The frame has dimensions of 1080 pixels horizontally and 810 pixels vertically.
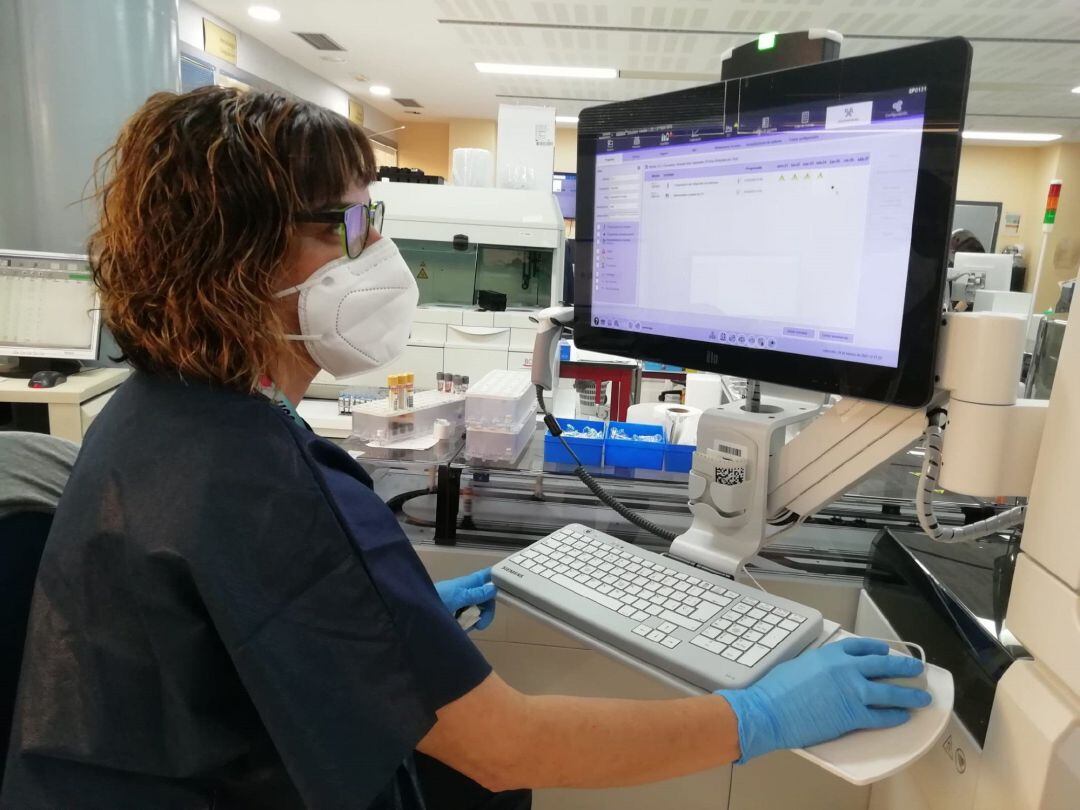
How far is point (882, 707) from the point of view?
2.16 feet

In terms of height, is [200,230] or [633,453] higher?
[200,230]

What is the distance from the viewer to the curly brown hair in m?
0.64

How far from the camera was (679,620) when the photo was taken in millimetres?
775

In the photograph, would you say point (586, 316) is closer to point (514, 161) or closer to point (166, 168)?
point (166, 168)

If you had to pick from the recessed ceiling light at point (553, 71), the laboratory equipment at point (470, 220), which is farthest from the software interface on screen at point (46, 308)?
the recessed ceiling light at point (553, 71)

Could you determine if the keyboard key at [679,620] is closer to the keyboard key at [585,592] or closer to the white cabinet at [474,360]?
the keyboard key at [585,592]

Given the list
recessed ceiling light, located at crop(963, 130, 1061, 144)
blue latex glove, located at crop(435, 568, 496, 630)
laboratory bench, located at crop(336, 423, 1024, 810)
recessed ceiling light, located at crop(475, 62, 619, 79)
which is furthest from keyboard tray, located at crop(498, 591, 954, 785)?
recessed ceiling light, located at crop(963, 130, 1061, 144)

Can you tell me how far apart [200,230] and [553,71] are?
16.6 ft

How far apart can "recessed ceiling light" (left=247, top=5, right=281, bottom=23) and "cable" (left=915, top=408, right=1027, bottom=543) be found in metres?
4.74

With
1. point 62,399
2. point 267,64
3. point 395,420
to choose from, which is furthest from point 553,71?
point 395,420

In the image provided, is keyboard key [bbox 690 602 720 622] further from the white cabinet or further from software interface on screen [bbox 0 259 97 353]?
software interface on screen [bbox 0 259 97 353]

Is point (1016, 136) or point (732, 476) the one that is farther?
point (1016, 136)

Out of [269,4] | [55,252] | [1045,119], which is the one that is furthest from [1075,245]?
[55,252]

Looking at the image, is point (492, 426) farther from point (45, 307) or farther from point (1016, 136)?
point (1016, 136)
